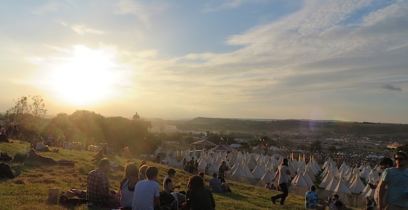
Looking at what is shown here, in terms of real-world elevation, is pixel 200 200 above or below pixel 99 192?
above

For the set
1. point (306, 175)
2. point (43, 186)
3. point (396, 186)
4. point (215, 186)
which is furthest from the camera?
point (306, 175)

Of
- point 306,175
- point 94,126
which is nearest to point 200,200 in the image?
point 306,175

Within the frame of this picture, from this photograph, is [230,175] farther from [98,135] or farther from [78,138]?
[98,135]

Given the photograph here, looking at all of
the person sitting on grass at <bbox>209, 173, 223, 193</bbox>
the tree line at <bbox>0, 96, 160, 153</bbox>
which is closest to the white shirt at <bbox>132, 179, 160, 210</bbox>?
the person sitting on grass at <bbox>209, 173, 223, 193</bbox>

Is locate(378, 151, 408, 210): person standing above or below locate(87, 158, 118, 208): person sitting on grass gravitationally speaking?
above

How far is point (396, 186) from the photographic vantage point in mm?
9594

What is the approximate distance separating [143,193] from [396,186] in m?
4.89

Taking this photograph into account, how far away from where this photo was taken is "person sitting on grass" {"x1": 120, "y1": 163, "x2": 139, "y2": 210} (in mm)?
10703

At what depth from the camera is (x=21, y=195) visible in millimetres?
14773

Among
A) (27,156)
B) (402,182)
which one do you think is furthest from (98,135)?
(402,182)

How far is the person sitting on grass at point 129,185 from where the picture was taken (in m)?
10.7

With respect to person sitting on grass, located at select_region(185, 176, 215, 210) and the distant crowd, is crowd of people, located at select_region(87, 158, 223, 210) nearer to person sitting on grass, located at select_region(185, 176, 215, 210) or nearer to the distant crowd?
person sitting on grass, located at select_region(185, 176, 215, 210)

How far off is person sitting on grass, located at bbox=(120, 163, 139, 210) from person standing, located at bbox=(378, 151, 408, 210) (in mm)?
5067

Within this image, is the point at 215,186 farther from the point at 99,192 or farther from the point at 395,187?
the point at 395,187
